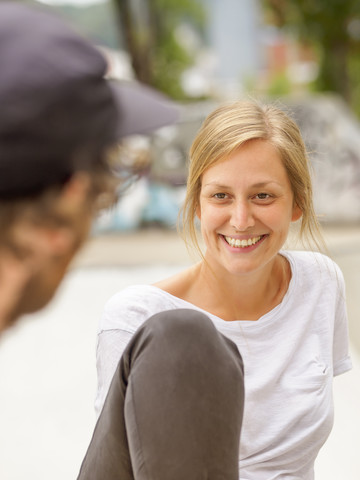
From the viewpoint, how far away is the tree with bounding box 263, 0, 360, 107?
12.8 m

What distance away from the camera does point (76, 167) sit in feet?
3.02

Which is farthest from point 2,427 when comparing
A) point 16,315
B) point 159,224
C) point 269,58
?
point 269,58

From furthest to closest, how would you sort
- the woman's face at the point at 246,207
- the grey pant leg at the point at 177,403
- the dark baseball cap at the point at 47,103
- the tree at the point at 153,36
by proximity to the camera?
the tree at the point at 153,36, the woman's face at the point at 246,207, the grey pant leg at the point at 177,403, the dark baseball cap at the point at 47,103

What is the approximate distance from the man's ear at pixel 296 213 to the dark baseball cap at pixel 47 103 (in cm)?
100

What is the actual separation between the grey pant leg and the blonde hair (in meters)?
0.53

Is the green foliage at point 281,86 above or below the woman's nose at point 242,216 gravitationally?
above

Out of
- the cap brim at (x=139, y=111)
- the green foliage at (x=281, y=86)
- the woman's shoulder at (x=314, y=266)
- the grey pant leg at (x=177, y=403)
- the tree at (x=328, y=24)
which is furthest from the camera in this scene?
the green foliage at (x=281, y=86)

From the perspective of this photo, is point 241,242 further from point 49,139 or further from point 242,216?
point 49,139

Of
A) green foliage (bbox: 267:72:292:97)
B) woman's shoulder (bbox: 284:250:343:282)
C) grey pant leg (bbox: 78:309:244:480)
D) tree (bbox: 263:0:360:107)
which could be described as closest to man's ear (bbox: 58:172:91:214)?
grey pant leg (bbox: 78:309:244:480)

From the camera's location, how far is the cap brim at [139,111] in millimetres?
958

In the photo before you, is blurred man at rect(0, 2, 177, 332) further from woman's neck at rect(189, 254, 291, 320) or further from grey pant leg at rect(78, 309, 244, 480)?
woman's neck at rect(189, 254, 291, 320)

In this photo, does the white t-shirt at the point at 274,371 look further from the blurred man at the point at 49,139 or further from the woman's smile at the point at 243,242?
the blurred man at the point at 49,139

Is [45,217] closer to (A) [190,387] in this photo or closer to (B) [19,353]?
(A) [190,387]

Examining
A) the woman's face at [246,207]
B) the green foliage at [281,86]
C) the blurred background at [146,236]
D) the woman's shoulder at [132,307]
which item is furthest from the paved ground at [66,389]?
the green foliage at [281,86]
